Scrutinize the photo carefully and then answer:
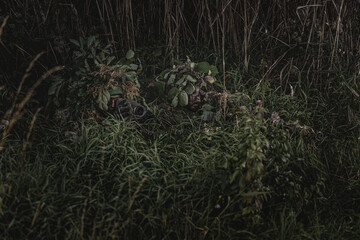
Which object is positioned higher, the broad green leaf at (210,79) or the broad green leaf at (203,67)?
the broad green leaf at (203,67)

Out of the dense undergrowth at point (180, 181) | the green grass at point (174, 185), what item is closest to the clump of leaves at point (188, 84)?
the dense undergrowth at point (180, 181)

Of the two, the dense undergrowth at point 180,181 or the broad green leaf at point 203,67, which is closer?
the dense undergrowth at point 180,181

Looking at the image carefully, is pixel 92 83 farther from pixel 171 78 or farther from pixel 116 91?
pixel 171 78

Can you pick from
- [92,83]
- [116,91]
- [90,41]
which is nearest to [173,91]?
[116,91]

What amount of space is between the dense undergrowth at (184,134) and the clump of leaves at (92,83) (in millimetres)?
11

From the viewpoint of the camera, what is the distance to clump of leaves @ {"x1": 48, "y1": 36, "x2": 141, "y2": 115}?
2.85 meters

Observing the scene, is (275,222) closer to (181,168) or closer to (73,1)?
(181,168)

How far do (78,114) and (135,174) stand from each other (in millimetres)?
787

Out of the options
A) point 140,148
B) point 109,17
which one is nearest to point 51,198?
point 140,148

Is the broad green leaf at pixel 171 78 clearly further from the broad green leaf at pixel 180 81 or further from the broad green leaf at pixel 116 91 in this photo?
the broad green leaf at pixel 116 91

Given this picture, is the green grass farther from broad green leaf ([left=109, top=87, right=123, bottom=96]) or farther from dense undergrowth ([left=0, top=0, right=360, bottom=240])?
broad green leaf ([left=109, top=87, right=123, bottom=96])

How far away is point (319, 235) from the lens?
2.10 m

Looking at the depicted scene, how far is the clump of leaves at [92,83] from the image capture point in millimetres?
2848

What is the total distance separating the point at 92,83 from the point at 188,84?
0.69m
